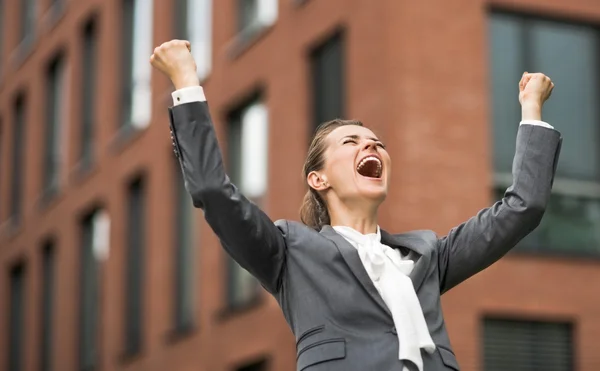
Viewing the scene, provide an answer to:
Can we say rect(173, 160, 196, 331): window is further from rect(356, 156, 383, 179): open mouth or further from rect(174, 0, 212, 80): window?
rect(356, 156, 383, 179): open mouth

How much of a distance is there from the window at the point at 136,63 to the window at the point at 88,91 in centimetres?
176

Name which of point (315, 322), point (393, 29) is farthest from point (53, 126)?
point (315, 322)

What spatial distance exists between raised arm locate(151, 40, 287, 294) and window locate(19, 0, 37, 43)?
3115cm

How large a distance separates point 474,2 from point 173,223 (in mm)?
7980

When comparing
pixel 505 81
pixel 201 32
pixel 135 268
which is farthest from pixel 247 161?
pixel 135 268

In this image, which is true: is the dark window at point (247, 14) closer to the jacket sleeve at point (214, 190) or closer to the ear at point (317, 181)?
the ear at point (317, 181)

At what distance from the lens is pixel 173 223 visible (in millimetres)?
24750

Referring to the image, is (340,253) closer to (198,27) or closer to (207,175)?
(207,175)

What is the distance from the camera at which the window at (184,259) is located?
24.1 m

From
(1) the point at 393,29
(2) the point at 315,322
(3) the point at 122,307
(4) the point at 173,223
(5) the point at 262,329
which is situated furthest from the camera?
(3) the point at 122,307

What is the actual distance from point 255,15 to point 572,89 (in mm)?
5424

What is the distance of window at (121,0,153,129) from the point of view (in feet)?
88.1

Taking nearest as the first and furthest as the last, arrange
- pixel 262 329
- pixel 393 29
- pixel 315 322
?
pixel 315 322
pixel 393 29
pixel 262 329

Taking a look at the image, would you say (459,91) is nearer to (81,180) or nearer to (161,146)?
(161,146)
